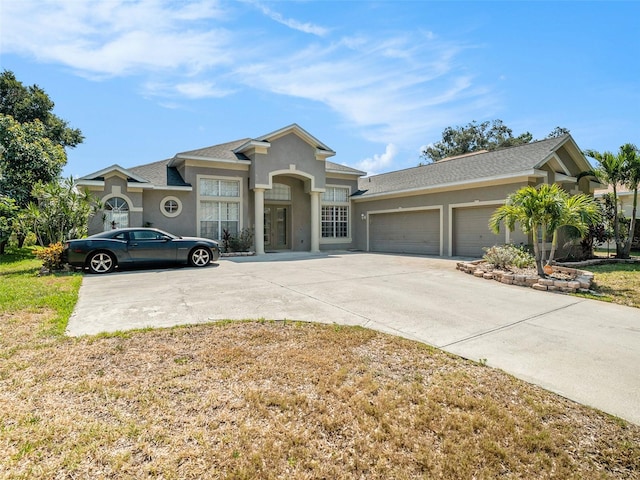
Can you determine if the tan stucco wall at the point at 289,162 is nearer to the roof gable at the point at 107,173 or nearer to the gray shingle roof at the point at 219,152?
the gray shingle roof at the point at 219,152

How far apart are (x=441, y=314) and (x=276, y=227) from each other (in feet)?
46.8

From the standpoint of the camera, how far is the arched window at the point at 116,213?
14.3 metres

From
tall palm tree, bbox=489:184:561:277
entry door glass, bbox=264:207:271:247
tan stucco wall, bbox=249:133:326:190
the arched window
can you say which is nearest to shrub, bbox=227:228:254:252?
entry door glass, bbox=264:207:271:247

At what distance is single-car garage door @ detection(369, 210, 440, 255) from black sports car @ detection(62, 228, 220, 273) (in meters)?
10.3

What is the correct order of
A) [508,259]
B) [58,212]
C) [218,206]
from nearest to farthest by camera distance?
1. [508,259]
2. [58,212]
3. [218,206]

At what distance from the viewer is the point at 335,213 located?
20.4 m

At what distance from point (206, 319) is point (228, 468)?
3.30 meters

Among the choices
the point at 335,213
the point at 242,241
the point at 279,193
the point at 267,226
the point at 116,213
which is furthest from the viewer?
the point at 335,213

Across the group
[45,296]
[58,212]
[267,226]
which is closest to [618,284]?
[45,296]

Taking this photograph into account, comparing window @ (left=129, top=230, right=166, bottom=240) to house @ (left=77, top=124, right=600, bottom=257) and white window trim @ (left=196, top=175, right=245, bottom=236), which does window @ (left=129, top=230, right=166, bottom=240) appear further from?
white window trim @ (left=196, top=175, right=245, bottom=236)

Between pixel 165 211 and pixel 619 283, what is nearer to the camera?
pixel 619 283

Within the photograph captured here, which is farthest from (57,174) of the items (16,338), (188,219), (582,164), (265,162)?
(582,164)

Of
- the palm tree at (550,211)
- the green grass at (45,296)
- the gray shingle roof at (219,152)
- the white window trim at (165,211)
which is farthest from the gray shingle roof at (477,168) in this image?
the green grass at (45,296)

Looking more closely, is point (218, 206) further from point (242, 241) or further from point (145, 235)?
point (145, 235)
